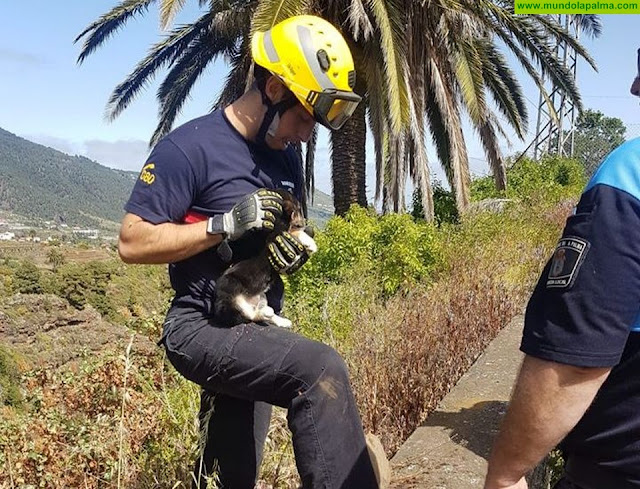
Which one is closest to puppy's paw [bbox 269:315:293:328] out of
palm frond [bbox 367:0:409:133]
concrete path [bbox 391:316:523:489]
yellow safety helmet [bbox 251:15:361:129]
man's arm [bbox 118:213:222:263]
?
man's arm [bbox 118:213:222:263]

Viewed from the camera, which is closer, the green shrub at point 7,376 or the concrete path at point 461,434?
the concrete path at point 461,434

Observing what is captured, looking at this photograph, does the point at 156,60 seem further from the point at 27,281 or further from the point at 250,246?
the point at 27,281

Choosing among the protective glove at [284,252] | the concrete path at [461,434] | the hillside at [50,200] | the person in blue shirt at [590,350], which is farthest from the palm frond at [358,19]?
the hillside at [50,200]

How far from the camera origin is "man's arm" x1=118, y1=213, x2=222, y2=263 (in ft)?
7.11

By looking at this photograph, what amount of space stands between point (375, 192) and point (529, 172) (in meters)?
8.52

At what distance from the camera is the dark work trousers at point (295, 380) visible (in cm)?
208

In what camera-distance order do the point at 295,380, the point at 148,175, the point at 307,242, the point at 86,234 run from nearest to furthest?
1. the point at 295,380
2. the point at 148,175
3. the point at 307,242
4. the point at 86,234

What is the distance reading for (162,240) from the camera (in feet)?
7.09

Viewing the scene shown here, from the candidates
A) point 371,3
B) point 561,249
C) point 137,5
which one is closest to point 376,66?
point 371,3

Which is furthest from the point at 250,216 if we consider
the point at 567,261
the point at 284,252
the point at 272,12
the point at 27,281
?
the point at 27,281

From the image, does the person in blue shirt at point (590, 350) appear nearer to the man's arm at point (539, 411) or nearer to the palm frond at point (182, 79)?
the man's arm at point (539, 411)

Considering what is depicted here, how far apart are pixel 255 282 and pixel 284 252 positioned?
5.7 inches

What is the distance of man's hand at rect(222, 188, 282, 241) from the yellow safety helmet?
40 centimetres

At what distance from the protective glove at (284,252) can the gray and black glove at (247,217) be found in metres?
0.10
